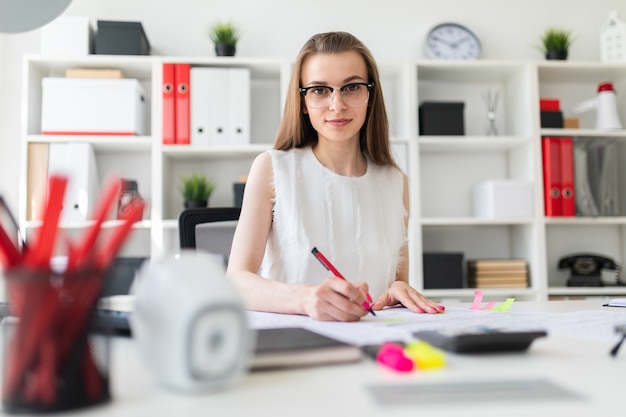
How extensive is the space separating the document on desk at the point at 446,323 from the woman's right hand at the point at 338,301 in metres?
0.02

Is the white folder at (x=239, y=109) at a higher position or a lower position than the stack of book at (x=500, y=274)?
higher

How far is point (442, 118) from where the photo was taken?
123 inches

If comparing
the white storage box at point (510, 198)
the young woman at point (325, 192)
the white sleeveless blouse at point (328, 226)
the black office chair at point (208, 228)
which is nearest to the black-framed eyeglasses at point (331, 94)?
the young woman at point (325, 192)

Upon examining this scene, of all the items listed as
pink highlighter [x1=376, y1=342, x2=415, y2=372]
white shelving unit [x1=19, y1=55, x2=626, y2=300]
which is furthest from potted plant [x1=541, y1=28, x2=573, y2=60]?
pink highlighter [x1=376, y1=342, x2=415, y2=372]

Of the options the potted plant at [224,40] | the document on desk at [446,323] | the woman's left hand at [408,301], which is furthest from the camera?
the potted plant at [224,40]

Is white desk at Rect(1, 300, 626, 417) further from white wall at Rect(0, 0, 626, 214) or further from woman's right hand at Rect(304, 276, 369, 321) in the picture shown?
white wall at Rect(0, 0, 626, 214)

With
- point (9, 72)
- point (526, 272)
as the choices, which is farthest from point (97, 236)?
point (9, 72)

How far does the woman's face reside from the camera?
152cm

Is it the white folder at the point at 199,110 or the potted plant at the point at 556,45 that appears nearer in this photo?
the white folder at the point at 199,110

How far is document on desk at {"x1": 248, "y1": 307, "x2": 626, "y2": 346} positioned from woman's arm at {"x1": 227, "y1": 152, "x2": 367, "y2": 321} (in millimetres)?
21

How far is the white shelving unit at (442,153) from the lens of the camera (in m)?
2.95

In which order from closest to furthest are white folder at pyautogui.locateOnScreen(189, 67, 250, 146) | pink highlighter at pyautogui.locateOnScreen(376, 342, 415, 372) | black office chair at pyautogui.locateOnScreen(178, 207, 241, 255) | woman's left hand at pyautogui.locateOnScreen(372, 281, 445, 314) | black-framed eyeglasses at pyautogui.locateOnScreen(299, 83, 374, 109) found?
pink highlighter at pyautogui.locateOnScreen(376, 342, 415, 372) < woman's left hand at pyautogui.locateOnScreen(372, 281, 445, 314) < black-framed eyeglasses at pyautogui.locateOnScreen(299, 83, 374, 109) < black office chair at pyautogui.locateOnScreen(178, 207, 241, 255) < white folder at pyautogui.locateOnScreen(189, 67, 250, 146)

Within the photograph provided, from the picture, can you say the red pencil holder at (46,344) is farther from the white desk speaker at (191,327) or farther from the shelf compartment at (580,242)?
the shelf compartment at (580,242)

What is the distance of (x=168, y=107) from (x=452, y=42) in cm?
162
